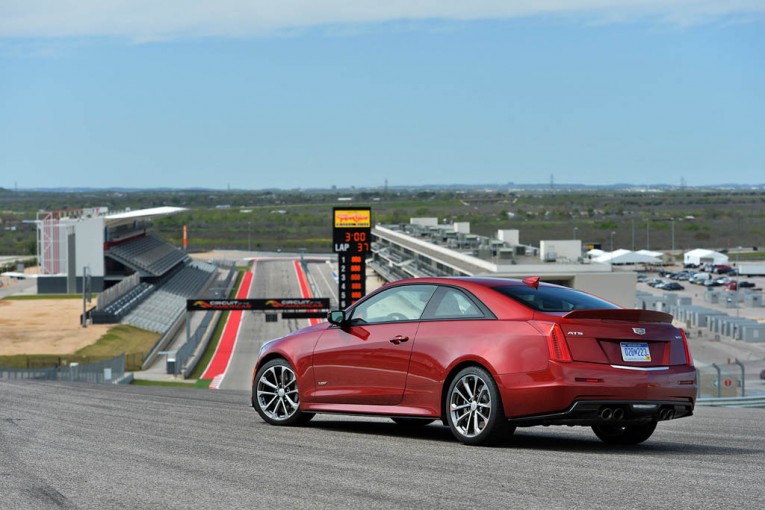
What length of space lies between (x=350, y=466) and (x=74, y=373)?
31.1m

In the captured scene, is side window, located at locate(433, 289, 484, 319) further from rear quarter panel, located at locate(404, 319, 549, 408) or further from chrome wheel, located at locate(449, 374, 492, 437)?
chrome wheel, located at locate(449, 374, 492, 437)

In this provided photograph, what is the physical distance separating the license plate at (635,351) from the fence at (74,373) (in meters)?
27.2

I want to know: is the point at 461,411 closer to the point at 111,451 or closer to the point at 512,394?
the point at 512,394

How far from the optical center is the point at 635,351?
9.67 metres

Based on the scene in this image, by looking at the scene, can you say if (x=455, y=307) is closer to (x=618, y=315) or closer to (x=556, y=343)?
(x=556, y=343)

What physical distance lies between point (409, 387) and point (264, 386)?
2.05 metres

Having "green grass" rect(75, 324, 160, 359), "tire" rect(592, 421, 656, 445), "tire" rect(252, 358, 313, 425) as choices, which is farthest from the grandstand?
"tire" rect(592, 421, 656, 445)

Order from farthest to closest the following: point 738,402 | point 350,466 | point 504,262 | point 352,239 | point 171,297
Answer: point 171,297 < point 504,262 < point 352,239 < point 738,402 < point 350,466

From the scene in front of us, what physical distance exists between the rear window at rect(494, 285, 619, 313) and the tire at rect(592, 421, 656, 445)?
107 centimetres

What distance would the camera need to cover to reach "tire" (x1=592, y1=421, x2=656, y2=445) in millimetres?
10312

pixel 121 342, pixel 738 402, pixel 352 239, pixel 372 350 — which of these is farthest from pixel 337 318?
pixel 121 342

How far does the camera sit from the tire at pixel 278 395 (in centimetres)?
1165

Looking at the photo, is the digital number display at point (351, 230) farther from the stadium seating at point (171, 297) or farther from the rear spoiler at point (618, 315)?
the rear spoiler at point (618, 315)

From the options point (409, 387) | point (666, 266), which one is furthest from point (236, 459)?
point (666, 266)
